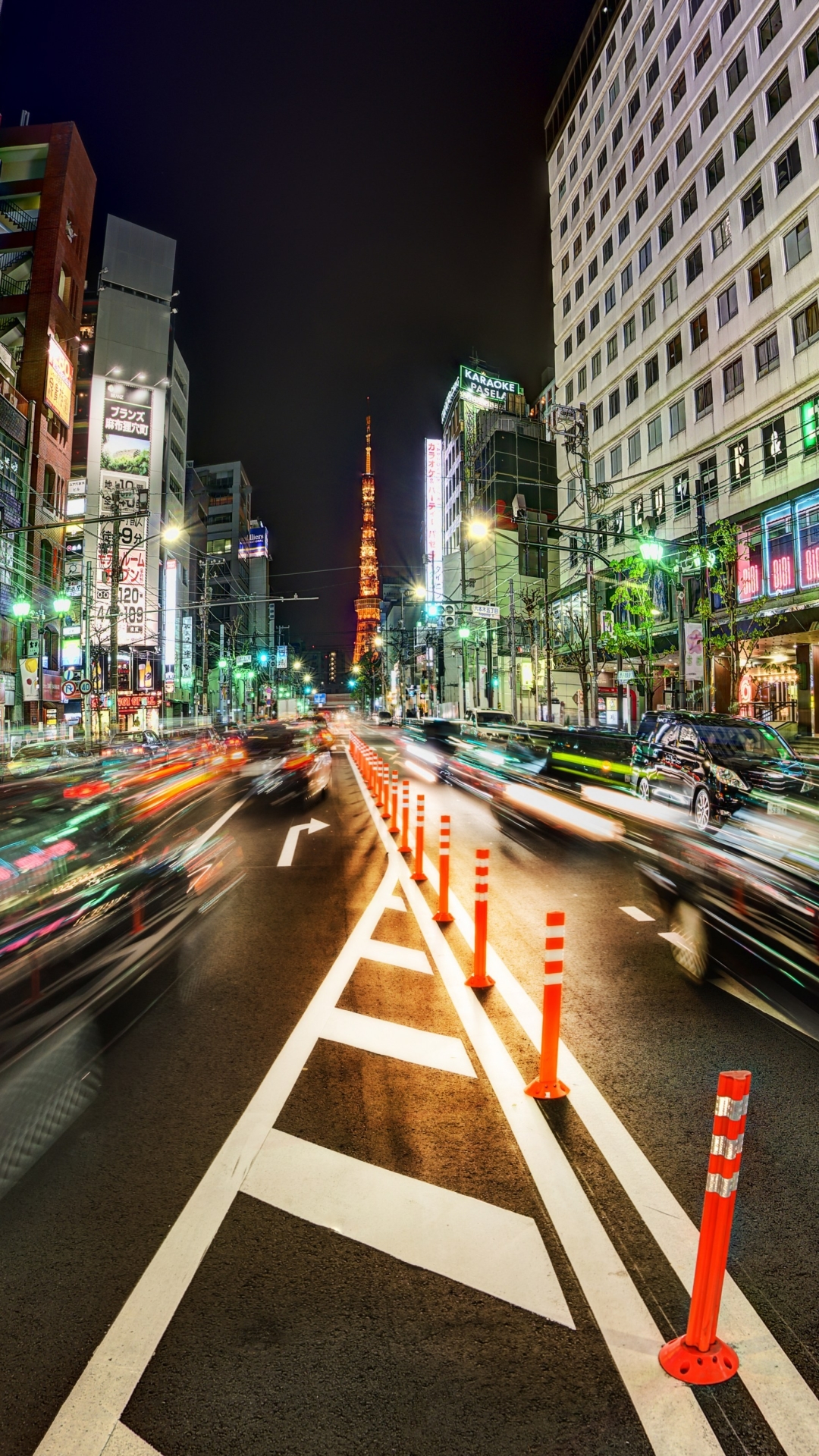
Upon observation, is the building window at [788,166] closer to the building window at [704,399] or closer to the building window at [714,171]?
the building window at [714,171]

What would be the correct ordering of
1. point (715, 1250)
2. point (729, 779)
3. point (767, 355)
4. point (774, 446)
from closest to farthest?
point (715, 1250) < point (729, 779) < point (774, 446) < point (767, 355)

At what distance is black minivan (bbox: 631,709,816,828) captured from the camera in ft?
41.8

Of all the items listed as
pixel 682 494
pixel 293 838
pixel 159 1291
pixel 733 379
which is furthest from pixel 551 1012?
pixel 682 494

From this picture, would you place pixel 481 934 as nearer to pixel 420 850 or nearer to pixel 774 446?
pixel 420 850

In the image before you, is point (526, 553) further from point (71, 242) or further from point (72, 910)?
point (72, 910)

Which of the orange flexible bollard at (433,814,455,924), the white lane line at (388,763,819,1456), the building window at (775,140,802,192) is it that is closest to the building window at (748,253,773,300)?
the building window at (775,140,802,192)

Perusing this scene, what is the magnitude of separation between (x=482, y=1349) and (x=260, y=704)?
15124cm

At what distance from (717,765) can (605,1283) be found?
38.6 ft

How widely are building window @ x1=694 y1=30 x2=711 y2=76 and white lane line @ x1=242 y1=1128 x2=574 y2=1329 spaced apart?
4663cm

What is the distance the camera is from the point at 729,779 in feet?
43.1

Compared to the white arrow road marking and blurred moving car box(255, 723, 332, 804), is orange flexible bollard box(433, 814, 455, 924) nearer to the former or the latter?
the white arrow road marking

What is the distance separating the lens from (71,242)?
6253cm

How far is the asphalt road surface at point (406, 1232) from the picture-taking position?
2.36 meters

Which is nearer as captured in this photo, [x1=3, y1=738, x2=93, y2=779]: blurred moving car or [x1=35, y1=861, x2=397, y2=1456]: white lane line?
[x1=35, y1=861, x2=397, y2=1456]: white lane line
